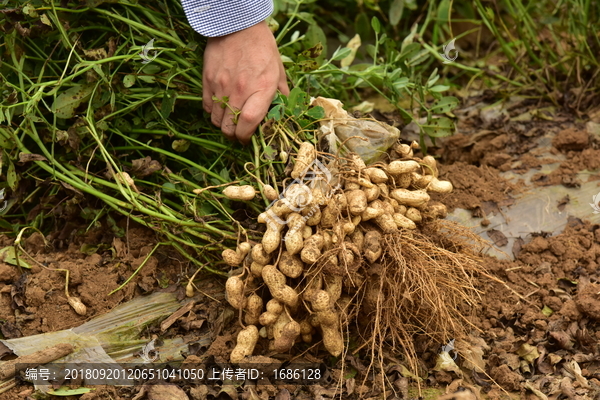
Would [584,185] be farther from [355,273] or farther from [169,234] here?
[169,234]

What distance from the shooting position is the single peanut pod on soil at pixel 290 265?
1457 mm

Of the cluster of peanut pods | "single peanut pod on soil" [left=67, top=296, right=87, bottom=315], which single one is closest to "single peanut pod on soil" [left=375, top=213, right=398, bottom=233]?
the cluster of peanut pods

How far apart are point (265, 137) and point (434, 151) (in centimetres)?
86

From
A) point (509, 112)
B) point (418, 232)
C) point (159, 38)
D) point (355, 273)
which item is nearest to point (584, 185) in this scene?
A: point (509, 112)

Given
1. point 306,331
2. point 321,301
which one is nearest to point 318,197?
point 321,301

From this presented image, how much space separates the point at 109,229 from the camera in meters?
1.85

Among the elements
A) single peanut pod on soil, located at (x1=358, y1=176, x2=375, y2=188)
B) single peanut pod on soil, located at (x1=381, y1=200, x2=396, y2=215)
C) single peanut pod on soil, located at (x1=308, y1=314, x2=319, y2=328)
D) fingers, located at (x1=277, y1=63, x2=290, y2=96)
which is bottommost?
single peanut pod on soil, located at (x1=308, y1=314, x2=319, y2=328)

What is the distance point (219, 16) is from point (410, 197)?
2.31 ft

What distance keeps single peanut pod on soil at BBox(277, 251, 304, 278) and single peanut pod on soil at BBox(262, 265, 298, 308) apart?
0.05 feet

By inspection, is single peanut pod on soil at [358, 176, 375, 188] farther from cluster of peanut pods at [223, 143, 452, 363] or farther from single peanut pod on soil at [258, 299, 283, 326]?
single peanut pod on soil at [258, 299, 283, 326]

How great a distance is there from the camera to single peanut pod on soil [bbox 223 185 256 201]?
5.04 ft

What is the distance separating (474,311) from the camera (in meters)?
1.69

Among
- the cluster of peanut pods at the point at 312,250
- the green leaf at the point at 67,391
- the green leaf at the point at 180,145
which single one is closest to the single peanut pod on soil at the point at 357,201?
the cluster of peanut pods at the point at 312,250

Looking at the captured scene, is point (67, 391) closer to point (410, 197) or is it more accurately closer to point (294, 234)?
point (294, 234)
